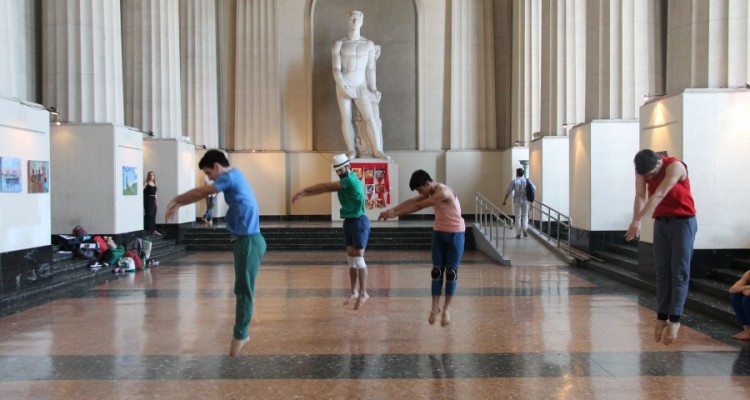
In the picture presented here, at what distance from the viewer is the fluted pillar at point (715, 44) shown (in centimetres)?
874

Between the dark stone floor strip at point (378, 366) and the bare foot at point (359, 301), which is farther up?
the bare foot at point (359, 301)

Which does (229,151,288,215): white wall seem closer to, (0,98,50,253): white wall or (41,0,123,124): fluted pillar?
(41,0,123,124): fluted pillar

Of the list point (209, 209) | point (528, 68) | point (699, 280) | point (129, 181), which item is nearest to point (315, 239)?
point (209, 209)

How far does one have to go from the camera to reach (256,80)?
21.8 m

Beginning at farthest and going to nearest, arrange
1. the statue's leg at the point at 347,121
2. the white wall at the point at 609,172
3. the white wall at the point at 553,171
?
1. the statue's leg at the point at 347,121
2. the white wall at the point at 553,171
3. the white wall at the point at 609,172

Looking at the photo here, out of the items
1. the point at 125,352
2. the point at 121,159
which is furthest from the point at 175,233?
the point at 125,352

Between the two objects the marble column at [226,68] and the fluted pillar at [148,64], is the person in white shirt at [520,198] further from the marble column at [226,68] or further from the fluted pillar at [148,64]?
the marble column at [226,68]

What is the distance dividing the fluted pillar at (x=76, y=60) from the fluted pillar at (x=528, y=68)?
1213cm

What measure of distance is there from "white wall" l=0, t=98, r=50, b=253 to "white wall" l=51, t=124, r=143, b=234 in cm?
233

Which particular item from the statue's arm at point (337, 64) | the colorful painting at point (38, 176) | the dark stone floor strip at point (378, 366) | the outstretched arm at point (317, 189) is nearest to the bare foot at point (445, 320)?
Result: the dark stone floor strip at point (378, 366)

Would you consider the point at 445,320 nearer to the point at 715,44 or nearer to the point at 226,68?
the point at 715,44

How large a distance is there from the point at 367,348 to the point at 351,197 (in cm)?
201

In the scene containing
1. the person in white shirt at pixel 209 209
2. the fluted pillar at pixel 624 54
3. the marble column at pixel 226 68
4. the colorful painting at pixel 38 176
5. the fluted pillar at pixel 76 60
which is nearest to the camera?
the colorful painting at pixel 38 176

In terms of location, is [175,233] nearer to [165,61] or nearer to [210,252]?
[210,252]
